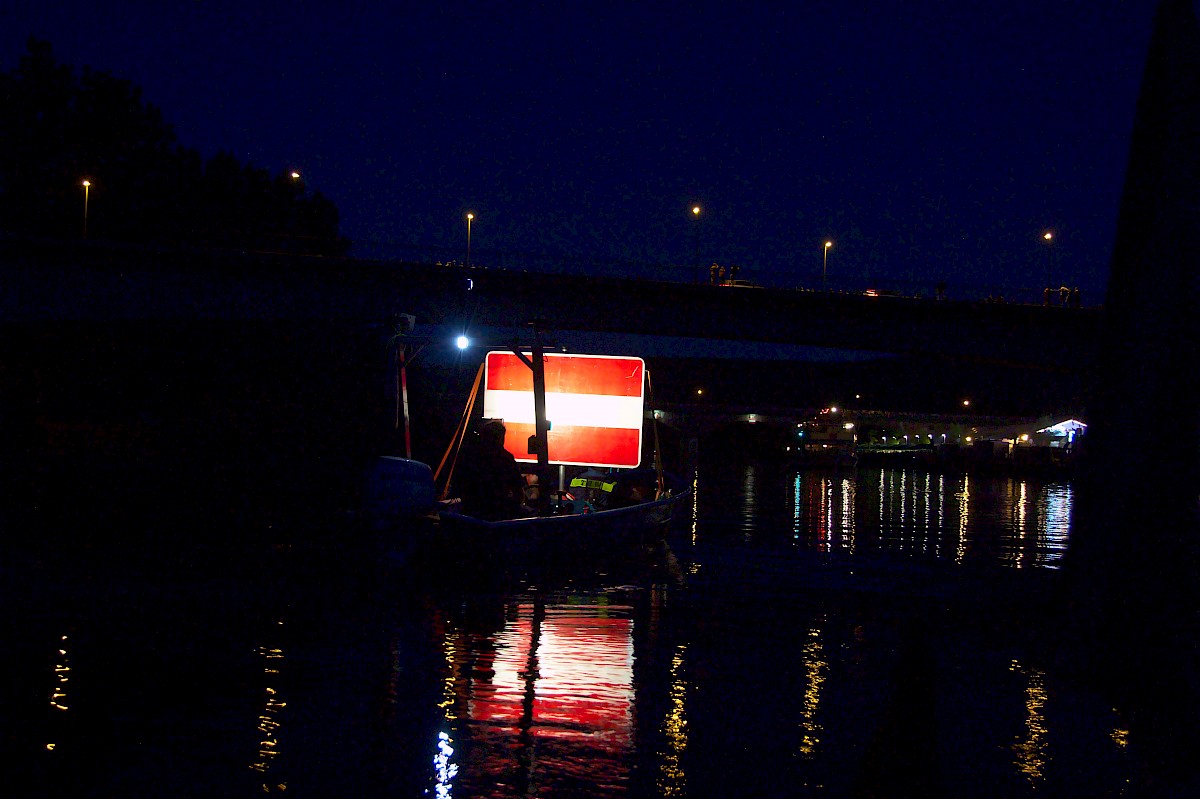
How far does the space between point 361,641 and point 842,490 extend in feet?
106

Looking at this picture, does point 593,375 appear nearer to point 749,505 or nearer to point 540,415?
point 540,415

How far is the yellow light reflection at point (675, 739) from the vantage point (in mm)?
5984

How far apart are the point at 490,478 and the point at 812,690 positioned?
23.5ft

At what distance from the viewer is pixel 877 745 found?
19.9 ft

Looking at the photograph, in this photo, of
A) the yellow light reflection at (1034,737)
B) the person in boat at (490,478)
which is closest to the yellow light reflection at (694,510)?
the person in boat at (490,478)

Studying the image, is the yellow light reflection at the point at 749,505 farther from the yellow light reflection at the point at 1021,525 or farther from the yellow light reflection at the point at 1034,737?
the yellow light reflection at the point at 1034,737

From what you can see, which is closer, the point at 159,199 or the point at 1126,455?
the point at 1126,455

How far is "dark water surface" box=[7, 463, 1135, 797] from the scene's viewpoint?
6.05 metres

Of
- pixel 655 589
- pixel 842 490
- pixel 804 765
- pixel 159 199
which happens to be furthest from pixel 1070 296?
pixel 159 199

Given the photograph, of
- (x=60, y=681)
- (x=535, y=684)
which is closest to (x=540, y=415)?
(x=535, y=684)

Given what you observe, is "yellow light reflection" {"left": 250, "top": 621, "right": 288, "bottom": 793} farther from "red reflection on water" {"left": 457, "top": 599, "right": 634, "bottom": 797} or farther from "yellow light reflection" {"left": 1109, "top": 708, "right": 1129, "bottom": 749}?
"yellow light reflection" {"left": 1109, "top": 708, "right": 1129, "bottom": 749}

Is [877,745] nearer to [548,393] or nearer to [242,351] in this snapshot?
[548,393]

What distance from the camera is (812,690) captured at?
27.4 ft

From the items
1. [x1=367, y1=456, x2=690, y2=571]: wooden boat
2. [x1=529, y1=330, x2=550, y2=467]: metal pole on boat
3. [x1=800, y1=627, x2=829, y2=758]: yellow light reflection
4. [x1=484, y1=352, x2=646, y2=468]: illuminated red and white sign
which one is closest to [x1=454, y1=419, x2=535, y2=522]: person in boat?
[x1=529, y1=330, x2=550, y2=467]: metal pole on boat
